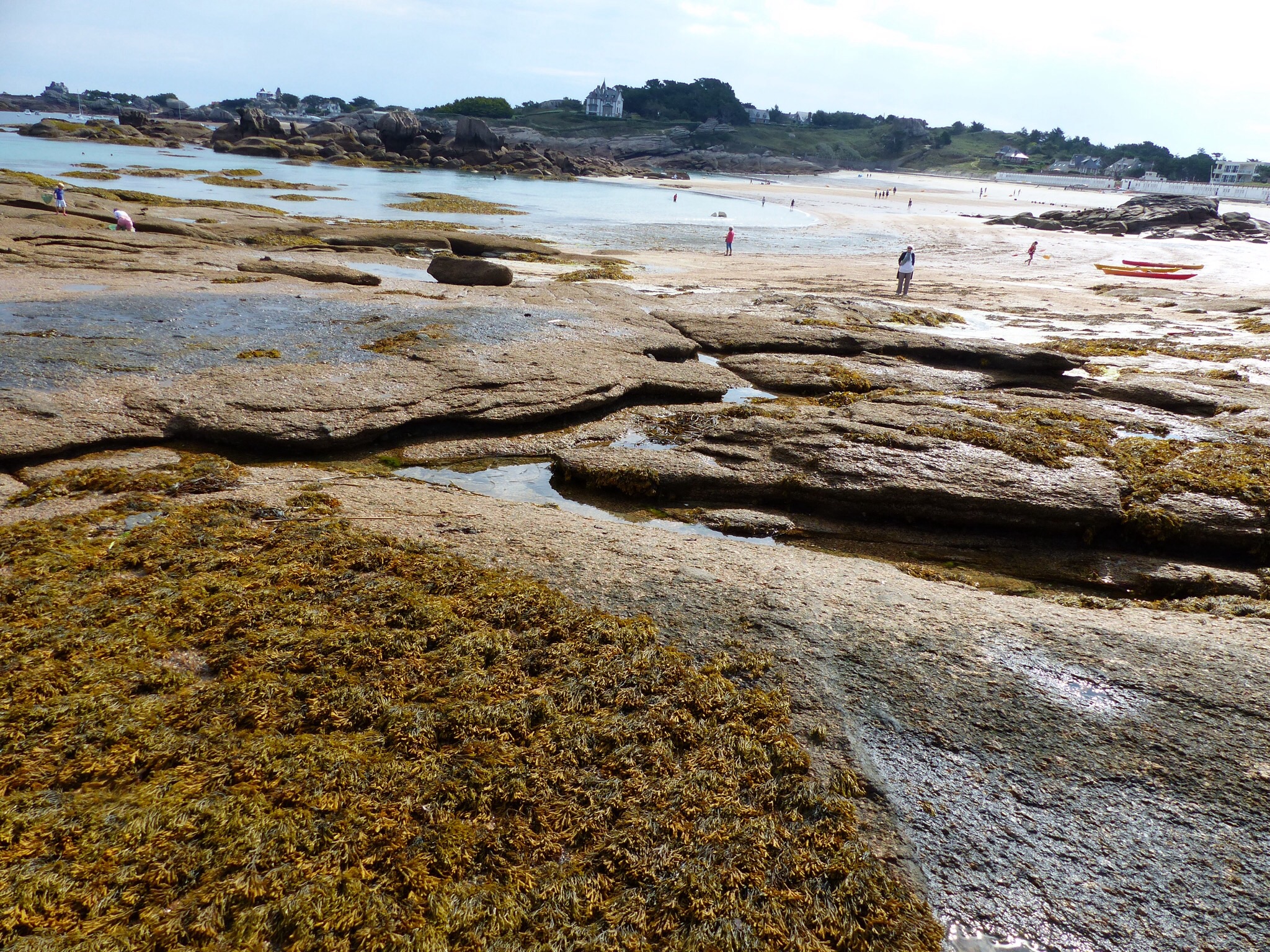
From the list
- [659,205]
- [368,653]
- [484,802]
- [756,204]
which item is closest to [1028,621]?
[484,802]

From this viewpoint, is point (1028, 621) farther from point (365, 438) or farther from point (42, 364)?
point (42, 364)

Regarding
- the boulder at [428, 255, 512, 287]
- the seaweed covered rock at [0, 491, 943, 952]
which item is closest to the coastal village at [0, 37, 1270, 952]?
the seaweed covered rock at [0, 491, 943, 952]

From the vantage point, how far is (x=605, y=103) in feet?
630

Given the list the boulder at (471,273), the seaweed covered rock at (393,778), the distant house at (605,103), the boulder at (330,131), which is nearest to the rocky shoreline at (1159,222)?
the boulder at (471,273)

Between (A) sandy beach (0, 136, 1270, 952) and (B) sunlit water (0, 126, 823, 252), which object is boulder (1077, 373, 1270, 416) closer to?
(A) sandy beach (0, 136, 1270, 952)

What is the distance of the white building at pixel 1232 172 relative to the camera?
13562 centimetres

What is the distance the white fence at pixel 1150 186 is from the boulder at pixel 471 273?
92.5m

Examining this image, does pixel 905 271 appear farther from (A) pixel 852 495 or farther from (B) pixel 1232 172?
(B) pixel 1232 172

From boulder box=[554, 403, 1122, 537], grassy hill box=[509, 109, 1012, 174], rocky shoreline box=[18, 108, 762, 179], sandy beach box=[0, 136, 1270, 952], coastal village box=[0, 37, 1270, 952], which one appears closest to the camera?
coastal village box=[0, 37, 1270, 952]

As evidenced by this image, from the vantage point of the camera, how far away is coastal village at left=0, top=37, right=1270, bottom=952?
311 centimetres

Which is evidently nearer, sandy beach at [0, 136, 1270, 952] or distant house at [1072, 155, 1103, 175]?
sandy beach at [0, 136, 1270, 952]

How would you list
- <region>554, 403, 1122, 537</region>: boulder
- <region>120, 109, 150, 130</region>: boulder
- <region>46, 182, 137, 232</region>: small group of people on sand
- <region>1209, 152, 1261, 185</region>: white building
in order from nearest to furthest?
1. <region>554, 403, 1122, 537</region>: boulder
2. <region>46, 182, 137, 232</region>: small group of people on sand
3. <region>120, 109, 150, 130</region>: boulder
4. <region>1209, 152, 1261, 185</region>: white building

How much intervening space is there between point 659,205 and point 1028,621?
6520 centimetres

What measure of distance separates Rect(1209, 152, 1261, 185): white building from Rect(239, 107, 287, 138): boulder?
160 m
